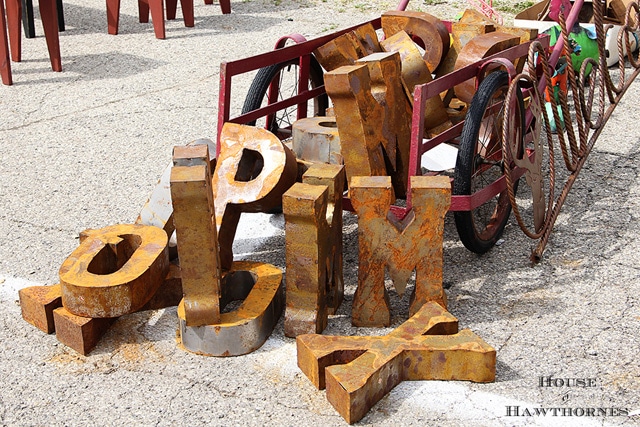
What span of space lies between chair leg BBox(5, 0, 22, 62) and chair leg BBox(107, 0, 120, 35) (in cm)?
126

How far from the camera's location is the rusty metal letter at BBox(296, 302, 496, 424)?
9.30 ft

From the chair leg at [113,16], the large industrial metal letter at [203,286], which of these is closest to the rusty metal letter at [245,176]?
the large industrial metal letter at [203,286]

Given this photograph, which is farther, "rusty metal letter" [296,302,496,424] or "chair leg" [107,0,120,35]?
"chair leg" [107,0,120,35]

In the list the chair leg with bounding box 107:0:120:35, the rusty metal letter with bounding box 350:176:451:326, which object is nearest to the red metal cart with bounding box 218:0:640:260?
the rusty metal letter with bounding box 350:176:451:326

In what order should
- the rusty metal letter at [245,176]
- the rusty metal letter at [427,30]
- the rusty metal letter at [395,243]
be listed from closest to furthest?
the rusty metal letter at [395,243]
the rusty metal letter at [245,176]
the rusty metal letter at [427,30]

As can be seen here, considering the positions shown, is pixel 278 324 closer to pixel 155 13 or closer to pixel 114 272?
pixel 114 272

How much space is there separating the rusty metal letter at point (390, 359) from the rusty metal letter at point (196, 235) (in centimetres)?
39

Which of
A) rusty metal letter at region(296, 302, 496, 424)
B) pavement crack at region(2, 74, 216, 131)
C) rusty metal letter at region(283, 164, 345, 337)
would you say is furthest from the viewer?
pavement crack at region(2, 74, 216, 131)

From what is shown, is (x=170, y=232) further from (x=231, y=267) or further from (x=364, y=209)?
(x=364, y=209)

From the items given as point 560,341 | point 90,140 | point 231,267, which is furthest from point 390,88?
point 90,140

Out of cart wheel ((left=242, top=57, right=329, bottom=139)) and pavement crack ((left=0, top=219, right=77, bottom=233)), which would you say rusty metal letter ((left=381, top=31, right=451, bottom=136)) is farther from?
pavement crack ((left=0, top=219, right=77, bottom=233))

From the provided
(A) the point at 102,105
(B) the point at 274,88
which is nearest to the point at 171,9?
(A) the point at 102,105

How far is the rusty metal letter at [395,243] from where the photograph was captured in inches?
128

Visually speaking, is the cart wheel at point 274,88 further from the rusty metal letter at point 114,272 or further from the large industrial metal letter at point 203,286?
the large industrial metal letter at point 203,286
